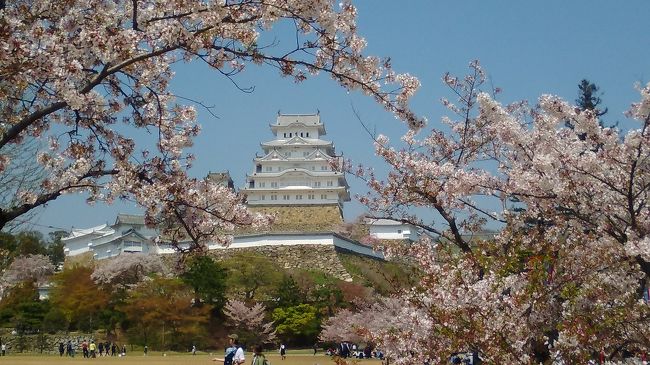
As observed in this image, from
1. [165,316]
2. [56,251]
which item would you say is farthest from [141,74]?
[56,251]

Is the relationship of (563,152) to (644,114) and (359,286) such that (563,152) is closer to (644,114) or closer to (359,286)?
(644,114)

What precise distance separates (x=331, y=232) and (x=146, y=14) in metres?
41.0

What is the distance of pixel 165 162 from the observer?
190 inches

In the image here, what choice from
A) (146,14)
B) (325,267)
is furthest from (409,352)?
(325,267)

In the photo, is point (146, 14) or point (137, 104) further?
point (137, 104)

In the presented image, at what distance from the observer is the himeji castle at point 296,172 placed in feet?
164

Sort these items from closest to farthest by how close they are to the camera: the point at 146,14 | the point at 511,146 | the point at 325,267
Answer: the point at 146,14
the point at 511,146
the point at 325,267

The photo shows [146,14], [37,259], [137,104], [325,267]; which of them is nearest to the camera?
[146,14]

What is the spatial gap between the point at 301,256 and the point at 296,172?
309 inches

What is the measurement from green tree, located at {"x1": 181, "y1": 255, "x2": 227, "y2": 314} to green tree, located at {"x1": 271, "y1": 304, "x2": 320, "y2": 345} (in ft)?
9.58

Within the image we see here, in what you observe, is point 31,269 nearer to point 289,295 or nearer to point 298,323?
point 289,295

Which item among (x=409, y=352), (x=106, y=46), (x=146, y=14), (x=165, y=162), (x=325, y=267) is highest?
(x=325, y=267)

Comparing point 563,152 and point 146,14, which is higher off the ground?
point 146,14

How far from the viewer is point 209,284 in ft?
114
